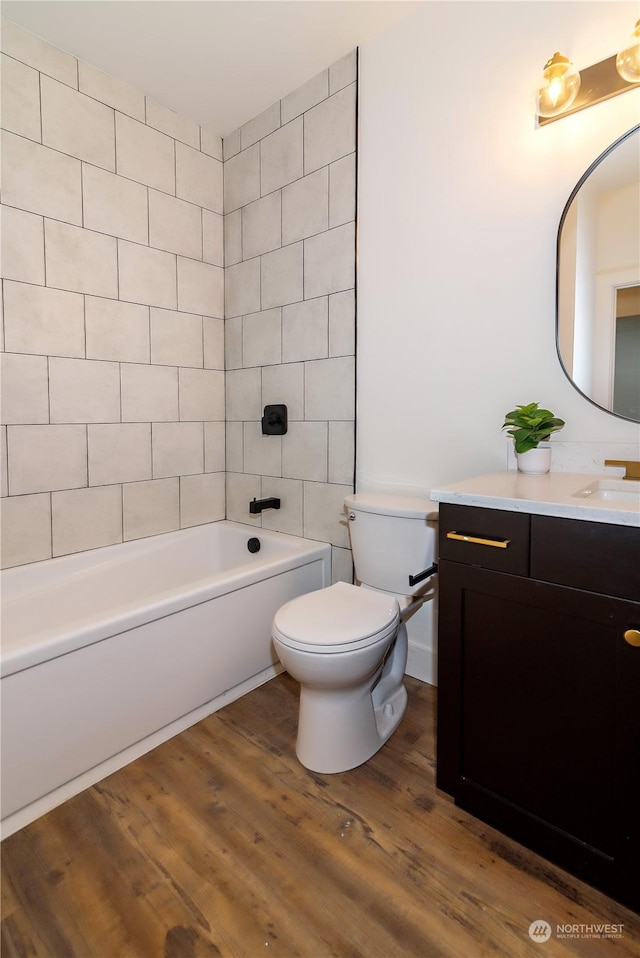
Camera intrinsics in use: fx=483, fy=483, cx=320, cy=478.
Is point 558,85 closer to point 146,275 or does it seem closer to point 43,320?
point 146,275

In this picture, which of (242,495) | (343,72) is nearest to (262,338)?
(242,495)

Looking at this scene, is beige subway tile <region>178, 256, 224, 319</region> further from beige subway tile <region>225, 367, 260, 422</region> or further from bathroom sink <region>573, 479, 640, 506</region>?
bathroom sink <region>573, 479, 640, 506</region>

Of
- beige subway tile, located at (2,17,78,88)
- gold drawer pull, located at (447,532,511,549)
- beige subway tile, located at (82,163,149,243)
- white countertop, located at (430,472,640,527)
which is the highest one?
beige subway tile, located at (2,17,78,88)

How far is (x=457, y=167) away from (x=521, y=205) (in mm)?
328

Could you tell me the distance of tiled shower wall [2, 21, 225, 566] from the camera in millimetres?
1963

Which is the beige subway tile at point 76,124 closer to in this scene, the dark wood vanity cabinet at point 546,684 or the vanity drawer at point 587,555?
the dark wood vanity cabinet at point 546,684

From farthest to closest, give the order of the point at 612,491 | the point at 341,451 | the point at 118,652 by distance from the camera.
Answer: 1. the point at 341,451
2. the point at 118,652
3. the point at 612,491

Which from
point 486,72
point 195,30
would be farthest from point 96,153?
point 486,72

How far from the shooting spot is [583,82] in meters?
1.51

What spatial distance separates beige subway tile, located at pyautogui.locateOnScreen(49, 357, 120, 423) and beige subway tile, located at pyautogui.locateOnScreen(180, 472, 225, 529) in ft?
1.77

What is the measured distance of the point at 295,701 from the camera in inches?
75.7

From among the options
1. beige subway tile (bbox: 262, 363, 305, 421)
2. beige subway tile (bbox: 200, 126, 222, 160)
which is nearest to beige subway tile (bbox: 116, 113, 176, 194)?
beige subway tile (bbox: 200, 126, 222, 160)

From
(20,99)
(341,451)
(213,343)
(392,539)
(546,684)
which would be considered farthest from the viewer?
(213,343)

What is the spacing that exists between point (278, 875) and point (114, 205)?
261 cm
